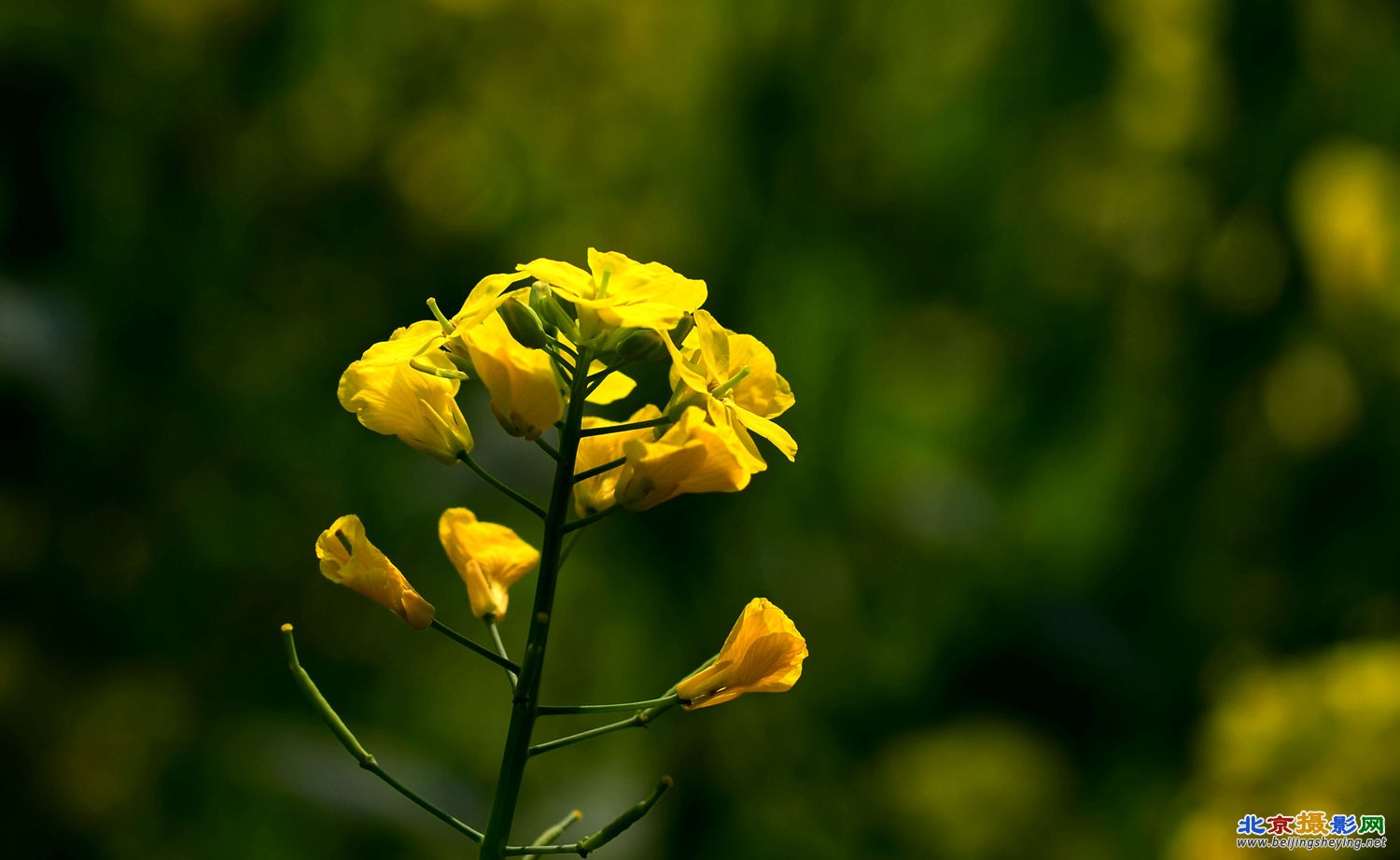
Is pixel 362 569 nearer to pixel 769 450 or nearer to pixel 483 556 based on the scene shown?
pixel 483 556

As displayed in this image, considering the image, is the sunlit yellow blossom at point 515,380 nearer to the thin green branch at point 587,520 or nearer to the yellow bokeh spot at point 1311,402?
the thin green branch at point 587,520

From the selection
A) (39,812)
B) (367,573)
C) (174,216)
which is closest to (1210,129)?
(174,216)

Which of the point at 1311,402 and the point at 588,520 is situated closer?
the point at 588,520

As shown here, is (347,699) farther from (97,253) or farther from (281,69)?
(281,69)

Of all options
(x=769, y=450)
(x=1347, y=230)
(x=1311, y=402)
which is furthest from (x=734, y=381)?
(x=1347, y=230)

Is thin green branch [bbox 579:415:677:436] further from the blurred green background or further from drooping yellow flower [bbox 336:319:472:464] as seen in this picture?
the blurred green background

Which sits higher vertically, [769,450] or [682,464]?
[769,450]

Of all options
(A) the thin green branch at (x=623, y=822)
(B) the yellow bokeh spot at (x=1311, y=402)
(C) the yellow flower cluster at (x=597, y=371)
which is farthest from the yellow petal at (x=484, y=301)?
(B) the yellow bokeh spot at (x=1311, y=402)
